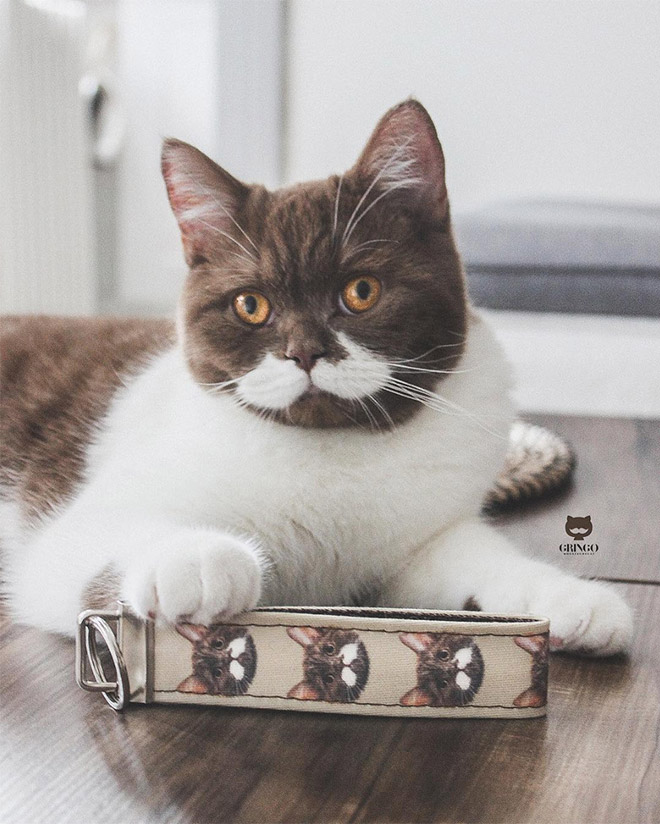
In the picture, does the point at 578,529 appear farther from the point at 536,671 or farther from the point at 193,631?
the point at 193,631

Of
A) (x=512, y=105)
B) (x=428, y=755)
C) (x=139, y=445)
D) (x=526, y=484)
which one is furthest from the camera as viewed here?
(x=512, y=105)

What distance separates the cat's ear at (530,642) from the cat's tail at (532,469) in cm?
59

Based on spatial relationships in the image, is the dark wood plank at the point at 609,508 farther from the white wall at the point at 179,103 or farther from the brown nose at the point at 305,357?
the white wall at the point at 179,103

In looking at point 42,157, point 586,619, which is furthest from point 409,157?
point 42,157

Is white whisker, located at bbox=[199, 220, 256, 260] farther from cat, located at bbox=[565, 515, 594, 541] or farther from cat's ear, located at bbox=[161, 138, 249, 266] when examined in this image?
cat, located at bbox=[565, 515, 594, 541]

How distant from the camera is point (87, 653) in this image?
0.81 m

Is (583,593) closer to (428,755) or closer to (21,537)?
(428,755)

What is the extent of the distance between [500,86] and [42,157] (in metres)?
1.75

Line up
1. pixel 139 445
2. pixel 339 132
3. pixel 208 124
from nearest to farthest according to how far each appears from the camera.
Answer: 1. pixel 139 445
2. pixel 339 132
3. pixel 208 124

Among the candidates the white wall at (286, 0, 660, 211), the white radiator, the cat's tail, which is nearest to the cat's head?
the cat's tail

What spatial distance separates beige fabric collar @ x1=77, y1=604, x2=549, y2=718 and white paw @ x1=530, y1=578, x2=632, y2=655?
11 centimetres

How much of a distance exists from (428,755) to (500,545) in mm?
363

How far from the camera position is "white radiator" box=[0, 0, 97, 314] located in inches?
138

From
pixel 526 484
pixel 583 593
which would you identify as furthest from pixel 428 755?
pixel 526 484
